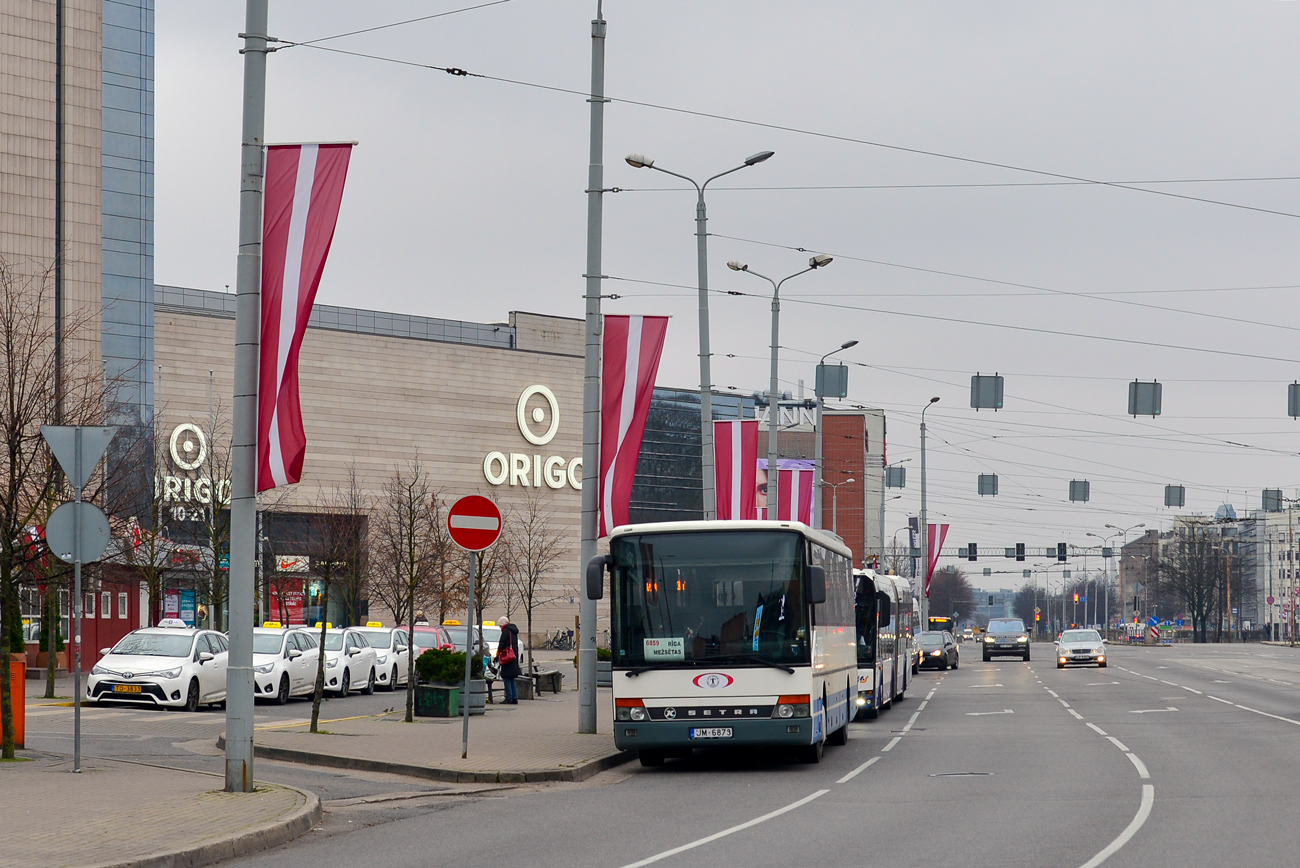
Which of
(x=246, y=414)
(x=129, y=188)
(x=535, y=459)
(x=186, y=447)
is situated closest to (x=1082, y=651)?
(x=186, y=447)

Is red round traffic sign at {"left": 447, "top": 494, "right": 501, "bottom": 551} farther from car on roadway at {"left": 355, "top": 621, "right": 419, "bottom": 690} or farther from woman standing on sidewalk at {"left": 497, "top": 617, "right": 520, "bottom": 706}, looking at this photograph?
car on roadway at {"left": 355, "top": 621, "right": 419, "bottom": 690}

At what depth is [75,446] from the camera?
647 inches

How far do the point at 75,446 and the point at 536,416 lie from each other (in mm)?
96235

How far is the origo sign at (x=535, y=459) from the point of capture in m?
110

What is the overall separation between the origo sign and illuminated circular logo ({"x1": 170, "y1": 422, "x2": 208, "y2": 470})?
2368 centimetres

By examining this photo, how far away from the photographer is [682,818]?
14336 mm

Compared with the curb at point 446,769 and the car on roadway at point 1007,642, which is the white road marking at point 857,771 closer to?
the curb at point 446,769

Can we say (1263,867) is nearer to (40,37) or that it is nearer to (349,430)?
(40,37)

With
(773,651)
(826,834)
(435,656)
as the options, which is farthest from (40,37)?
(826,834)

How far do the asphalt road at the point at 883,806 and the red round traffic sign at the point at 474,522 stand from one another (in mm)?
2858

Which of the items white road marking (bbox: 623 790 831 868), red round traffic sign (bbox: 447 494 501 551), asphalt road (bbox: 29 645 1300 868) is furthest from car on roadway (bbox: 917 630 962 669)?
white road marking (bbox: 623 790 831 868)

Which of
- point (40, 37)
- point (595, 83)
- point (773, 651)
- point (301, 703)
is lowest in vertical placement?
point (301, 703)

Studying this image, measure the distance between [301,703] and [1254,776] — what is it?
865 inches

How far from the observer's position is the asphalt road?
11.8m
